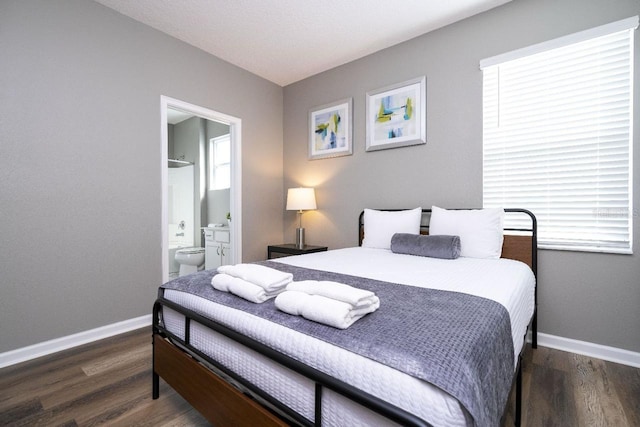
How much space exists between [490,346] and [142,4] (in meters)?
3.29

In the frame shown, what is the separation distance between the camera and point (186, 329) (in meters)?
1.40

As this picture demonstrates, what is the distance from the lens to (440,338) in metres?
0.85

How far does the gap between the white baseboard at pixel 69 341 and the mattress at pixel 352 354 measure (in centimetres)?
132

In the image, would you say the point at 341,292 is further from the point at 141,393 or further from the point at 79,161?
the point at 79,161

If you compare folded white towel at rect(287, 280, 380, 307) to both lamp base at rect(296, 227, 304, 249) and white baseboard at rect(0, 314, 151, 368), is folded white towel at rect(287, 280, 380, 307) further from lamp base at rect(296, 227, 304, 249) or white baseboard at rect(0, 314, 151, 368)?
lamp base at rect(296, 227, 304, 249)

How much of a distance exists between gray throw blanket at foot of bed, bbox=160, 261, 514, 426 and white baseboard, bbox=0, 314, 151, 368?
181 cm

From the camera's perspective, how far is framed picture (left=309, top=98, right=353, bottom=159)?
134 inches

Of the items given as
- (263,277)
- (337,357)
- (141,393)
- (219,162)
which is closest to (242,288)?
(263,277)

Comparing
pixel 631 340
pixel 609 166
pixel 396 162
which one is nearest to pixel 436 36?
pixel 396 162

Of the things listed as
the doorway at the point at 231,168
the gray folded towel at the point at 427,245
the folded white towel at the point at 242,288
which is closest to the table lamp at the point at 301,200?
the doorway at the point at 231,168

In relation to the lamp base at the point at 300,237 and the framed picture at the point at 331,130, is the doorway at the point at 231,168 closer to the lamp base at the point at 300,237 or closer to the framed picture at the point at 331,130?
the lamp base at the point at 300,237

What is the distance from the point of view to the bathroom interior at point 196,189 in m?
4.57

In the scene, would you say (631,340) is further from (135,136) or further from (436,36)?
(135,136)

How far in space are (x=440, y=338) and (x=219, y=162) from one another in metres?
4.66
